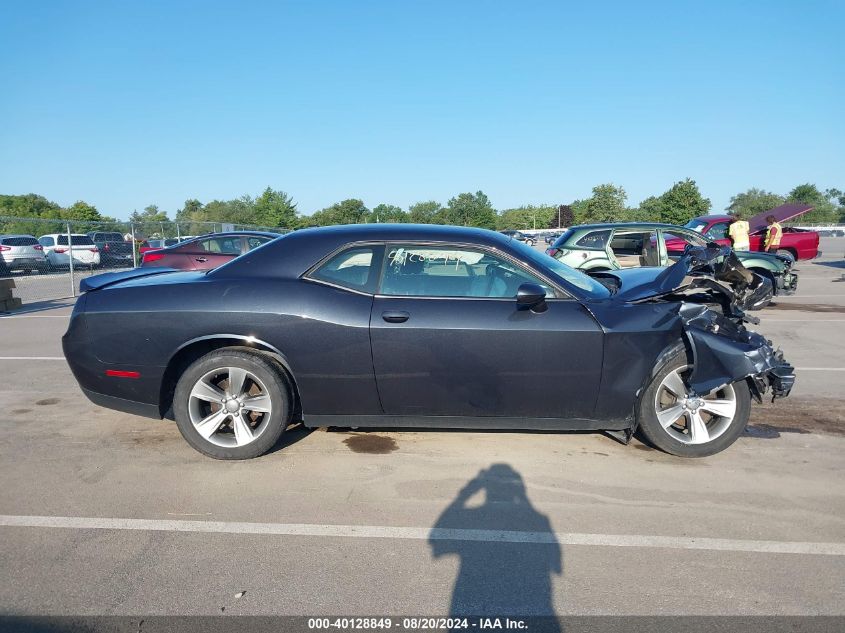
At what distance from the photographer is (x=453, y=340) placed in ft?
12.4

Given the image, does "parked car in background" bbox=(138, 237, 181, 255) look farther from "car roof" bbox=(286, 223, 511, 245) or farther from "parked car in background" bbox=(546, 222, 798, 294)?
"car roof" bbox=(286, 223, 511, 245)

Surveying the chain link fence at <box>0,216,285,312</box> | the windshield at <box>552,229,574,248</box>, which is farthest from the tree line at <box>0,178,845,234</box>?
the windshield at <box>552,229,574,248</box>

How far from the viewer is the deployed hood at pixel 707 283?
410 cm

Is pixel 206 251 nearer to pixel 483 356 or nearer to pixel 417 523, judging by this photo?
pixel 483 356

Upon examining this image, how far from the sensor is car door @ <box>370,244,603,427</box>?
378 cm

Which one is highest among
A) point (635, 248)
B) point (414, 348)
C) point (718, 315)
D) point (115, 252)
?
point (115, 252)

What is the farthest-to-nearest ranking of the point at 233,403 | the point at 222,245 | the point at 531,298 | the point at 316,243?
1. the point at 222,245
2. the point at 316,243
3. the point at 233,403
4. the point at 531,298

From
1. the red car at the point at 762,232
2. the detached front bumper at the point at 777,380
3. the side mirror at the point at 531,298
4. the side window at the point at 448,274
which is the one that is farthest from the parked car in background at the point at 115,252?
the detached front bumper at the point at 777,380

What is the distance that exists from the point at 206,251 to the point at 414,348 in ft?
33.8

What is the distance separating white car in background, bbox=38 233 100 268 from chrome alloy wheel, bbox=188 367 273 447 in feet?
59.8

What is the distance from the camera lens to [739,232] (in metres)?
14.0

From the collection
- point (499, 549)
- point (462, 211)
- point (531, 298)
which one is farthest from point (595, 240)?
point (462, 211)

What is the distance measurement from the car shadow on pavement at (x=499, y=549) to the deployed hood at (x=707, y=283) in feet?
5.31

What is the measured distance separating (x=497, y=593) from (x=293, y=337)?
2.03 meters
